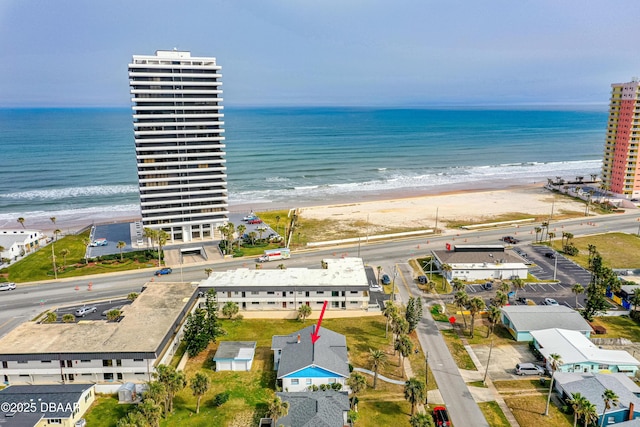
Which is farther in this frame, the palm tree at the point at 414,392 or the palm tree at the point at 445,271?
the palm tree at the point at 445,271

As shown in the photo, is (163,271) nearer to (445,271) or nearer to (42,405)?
(42,405)

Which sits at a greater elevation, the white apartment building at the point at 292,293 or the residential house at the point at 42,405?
the white apartment building at the point at 292,293

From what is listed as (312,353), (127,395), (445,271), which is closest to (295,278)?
(312,353)

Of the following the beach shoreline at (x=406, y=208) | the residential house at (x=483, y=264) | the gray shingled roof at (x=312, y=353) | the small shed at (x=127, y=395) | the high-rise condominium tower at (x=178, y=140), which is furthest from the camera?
the beach shoreline at (x=406, y=208)

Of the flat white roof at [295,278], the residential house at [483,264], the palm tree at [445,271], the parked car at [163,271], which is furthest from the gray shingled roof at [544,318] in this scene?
the parked car at [163,271]

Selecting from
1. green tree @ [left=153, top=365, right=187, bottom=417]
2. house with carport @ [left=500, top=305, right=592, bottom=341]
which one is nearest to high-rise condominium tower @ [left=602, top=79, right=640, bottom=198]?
house with carport @ [left=500, top=305, right=592, bottom=341]

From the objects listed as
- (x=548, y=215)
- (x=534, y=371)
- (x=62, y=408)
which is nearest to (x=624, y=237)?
(x=548, y=215)

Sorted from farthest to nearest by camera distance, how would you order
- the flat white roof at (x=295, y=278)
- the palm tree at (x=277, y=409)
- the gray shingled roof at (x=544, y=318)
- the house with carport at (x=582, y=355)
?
the flat white roof at (x=295, y=278)
the gray shingled roof at (x=544, y=318)
the house with carport at (x=582, y=355)
the palm tree at (x=277, y=409)

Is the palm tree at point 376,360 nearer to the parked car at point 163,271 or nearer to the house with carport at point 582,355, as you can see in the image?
the house with carport at point 582,355
